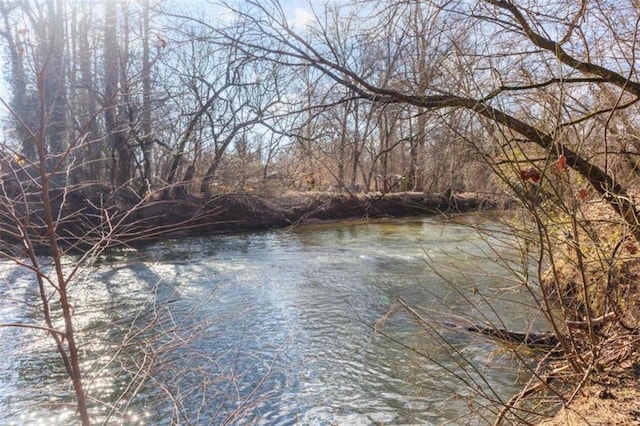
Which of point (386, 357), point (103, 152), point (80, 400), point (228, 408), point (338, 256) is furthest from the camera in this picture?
point (103, 152)

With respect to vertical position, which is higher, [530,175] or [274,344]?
[530,175]

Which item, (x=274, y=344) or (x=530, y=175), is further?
(x=274, y=344)

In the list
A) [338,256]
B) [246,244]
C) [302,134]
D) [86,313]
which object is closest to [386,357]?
[302,134]

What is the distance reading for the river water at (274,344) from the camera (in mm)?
3721

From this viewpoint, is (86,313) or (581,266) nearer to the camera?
(581,266)

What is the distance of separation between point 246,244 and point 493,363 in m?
9.99

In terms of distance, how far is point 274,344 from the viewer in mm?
6098

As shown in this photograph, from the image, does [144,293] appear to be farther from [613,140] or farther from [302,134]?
[613,140]

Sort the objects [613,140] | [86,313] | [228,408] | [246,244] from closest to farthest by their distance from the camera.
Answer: [613,140] → [228,408] → [86,313] → [246,244]

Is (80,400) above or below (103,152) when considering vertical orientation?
below

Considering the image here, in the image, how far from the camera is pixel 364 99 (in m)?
4.77

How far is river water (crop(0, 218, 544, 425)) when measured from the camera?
372 cm

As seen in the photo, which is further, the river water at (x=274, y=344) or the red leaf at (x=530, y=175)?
the river water at (x=274, y=344)

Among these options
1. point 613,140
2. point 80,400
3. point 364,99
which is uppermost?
point 364,99
